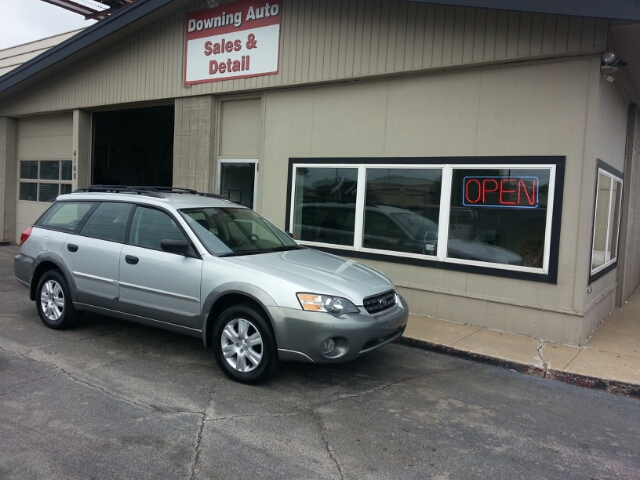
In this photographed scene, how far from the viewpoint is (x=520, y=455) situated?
155 inches

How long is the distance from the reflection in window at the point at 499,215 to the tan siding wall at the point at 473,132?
0.94 ft

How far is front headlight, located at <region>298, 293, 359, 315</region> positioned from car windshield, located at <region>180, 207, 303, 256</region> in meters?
1.14

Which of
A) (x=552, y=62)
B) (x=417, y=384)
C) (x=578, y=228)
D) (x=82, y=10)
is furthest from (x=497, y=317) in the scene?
(x=82, y=10)

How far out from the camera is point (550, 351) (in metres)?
6.52

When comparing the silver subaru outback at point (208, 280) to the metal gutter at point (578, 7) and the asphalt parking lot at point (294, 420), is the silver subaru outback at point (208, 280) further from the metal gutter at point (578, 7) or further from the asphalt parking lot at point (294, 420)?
the metal gutter at point (578, 7)

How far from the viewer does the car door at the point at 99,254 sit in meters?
6.11

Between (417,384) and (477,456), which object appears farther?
(417,384)

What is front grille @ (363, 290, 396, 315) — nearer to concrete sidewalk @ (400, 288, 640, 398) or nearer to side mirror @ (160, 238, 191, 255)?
concrete sidewalk @ (400, 288, 640, 398)

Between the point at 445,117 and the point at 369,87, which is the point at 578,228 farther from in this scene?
the point at 369,87

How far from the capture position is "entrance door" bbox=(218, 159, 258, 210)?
413 inches

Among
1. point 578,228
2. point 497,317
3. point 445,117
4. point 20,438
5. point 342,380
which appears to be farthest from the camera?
point 445,117

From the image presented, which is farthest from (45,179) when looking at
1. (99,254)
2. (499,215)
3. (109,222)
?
(499,215)

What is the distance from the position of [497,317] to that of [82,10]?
20.5 meters

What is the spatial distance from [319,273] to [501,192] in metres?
3.41
